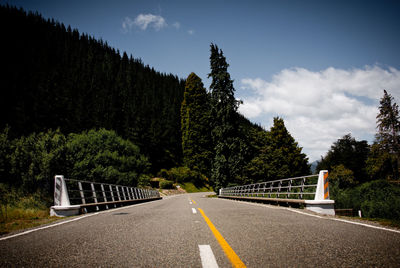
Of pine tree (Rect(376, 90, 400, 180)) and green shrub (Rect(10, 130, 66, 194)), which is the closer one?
green shrub (Rect(10, 130, 66, 194))

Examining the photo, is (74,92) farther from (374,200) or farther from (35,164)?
(374,200)

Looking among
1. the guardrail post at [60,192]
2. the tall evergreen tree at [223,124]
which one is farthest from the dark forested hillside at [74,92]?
the guardrail post at [60,192]

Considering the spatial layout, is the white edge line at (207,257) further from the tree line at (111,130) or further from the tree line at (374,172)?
the tree line at (111,130)

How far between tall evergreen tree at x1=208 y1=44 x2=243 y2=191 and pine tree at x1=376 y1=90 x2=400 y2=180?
3136cm

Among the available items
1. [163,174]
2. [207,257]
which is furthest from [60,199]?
[163,174]

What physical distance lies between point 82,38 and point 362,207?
500 ft

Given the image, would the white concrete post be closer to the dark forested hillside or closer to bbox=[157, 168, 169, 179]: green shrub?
the dark forested hillside

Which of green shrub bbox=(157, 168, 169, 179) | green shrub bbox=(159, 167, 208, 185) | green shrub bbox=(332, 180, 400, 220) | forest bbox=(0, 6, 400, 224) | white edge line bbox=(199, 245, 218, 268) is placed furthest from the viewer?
green shrub bbox=(159, 167, 208, 185)

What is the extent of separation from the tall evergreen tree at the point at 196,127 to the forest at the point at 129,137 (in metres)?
0.24

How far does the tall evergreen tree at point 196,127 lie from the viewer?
54.3 m

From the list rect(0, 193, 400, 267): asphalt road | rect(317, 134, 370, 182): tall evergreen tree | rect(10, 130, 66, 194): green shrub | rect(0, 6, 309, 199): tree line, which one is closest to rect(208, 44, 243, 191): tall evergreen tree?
rect(0, 6, 309, 199): tree line

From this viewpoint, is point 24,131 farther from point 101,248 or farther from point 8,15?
point 8,15

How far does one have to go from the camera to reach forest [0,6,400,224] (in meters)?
19.5

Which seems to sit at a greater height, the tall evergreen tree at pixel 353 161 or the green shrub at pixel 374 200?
the tall evergreen tree at pixel 353 161
